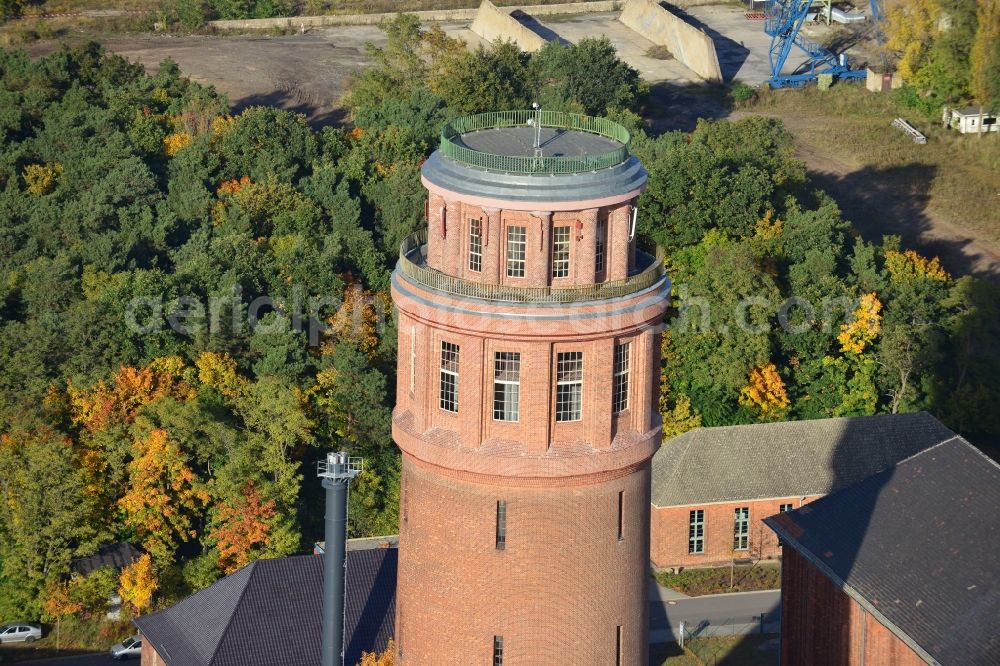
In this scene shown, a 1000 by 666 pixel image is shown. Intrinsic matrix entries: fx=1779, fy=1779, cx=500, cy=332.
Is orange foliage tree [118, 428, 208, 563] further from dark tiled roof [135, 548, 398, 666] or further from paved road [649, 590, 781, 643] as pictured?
paved road [649, 590, 781, 643]

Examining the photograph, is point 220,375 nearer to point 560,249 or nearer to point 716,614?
point 716,614

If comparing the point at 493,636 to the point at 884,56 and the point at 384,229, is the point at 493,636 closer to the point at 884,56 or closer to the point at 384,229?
the point at 384,229

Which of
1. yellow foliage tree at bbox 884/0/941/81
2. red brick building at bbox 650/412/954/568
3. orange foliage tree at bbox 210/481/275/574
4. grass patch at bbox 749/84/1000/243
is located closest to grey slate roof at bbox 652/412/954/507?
red brick building at bbox 650/412/954/568

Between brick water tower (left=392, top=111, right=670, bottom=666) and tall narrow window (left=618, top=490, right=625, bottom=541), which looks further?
tall narrow window (left=618, top=490, right=625, bottom=541)

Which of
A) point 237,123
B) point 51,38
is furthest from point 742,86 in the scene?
point 51,38

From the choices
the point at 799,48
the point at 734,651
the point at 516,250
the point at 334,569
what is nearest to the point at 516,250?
the point at 516,250

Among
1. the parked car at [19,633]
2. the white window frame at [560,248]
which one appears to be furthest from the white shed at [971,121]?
the white window frame at [560,248]

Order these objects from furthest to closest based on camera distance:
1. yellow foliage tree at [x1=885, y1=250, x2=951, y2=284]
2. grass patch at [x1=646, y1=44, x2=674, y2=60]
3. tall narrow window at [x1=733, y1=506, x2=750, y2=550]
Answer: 1. grass patch at [x1=646, y1=44, x2=674, y2=60]
2. yellow foliage tree at [x1=885, y1=250, x2=951, y2=284]
3. tall narrow window at [x1=733, y1=506, x2=750, y2=550]
